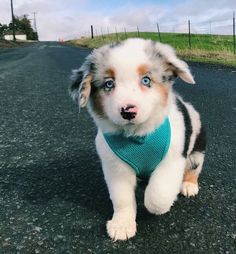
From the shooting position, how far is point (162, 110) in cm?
381

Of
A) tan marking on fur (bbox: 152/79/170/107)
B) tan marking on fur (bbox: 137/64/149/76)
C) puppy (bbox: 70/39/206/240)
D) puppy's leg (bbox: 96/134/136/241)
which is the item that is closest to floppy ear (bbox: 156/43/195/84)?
puppy (bbox: 70/39/206/240)

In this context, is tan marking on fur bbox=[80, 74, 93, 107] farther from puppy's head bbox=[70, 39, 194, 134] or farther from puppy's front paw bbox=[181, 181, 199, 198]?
puppy's front paw bbox=[181, 181, 199, 198]

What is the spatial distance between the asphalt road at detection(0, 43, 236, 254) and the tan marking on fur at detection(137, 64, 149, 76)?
3.67ft

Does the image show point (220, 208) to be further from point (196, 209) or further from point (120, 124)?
point (120, 124)

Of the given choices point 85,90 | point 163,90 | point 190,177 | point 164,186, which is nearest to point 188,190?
point 190,177

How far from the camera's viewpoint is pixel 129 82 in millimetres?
3533

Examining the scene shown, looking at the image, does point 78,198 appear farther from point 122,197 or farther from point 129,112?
point 129,112

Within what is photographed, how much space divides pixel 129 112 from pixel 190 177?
1489mm

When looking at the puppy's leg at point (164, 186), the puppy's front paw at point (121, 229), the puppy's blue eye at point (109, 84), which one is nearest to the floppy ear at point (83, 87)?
the puppy's blue eye at point (109, 84)

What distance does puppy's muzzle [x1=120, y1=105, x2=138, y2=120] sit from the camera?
133 inches

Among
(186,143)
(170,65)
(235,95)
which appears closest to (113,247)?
(186,143)

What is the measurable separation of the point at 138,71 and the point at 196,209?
4.21 feet

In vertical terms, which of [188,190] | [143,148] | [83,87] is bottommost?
[188,190]

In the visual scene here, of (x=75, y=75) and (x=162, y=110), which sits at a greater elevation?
(x=75, y=75)
